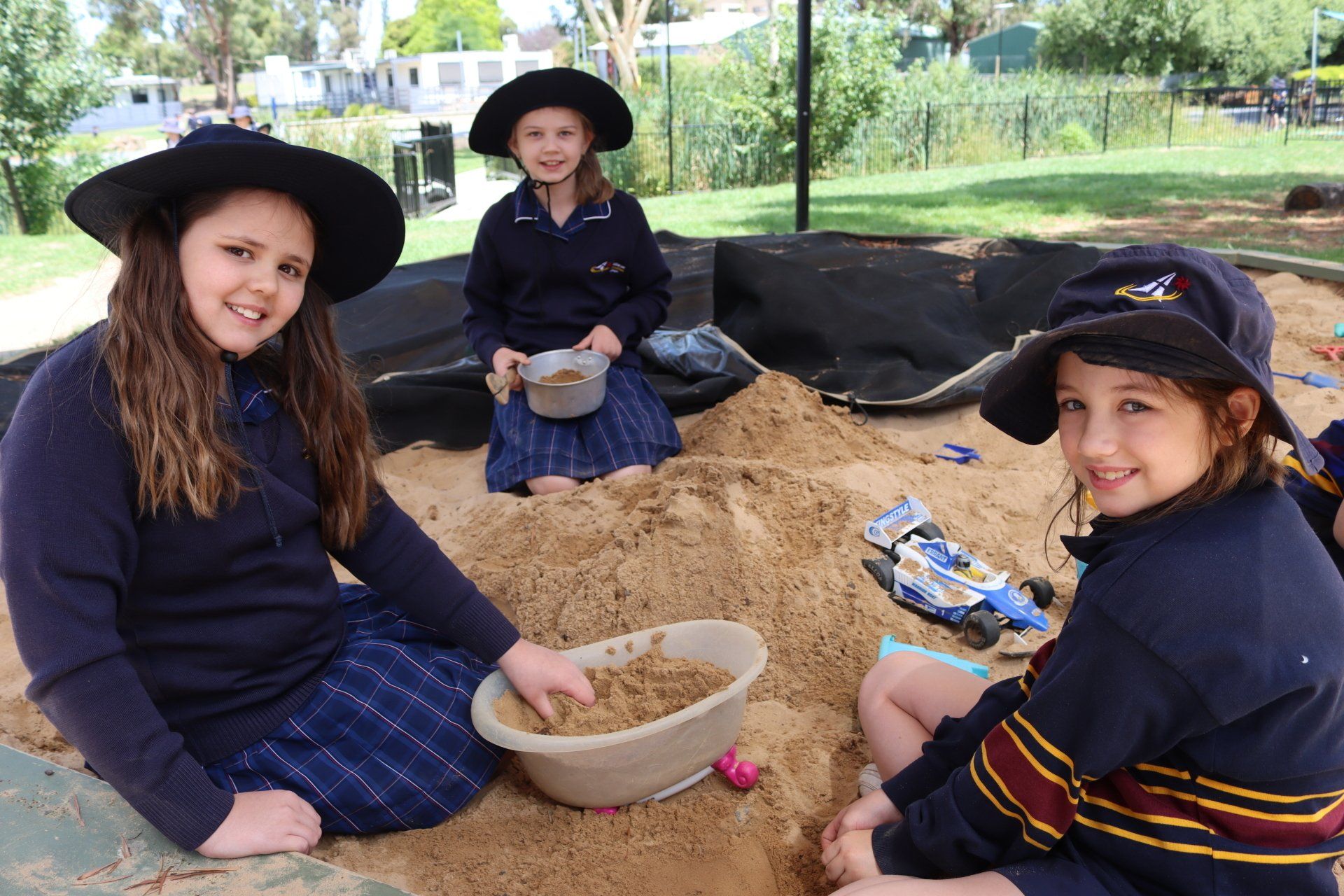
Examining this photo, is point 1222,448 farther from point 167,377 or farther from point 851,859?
point 167,377

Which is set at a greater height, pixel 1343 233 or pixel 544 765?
pixel 1343 233

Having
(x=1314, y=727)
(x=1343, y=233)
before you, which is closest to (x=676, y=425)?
(x=1314, y=727)

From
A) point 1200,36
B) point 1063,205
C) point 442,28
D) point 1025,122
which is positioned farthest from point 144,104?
point 1063,205

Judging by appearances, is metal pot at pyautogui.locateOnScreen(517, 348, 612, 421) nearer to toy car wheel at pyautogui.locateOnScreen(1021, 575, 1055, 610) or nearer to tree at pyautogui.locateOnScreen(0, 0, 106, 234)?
toy car wheel at pyautogui.locateOnScreen(1021, 575, 1055, 610)

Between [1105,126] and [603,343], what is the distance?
1776 cm

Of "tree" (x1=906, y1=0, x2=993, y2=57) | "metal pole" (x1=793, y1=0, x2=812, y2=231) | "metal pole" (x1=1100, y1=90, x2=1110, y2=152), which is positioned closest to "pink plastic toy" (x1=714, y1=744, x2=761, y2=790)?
"metal pole" (x1=793, y1=0, x2=812, y2=231)

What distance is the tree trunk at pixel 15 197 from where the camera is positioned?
1216 centimetres

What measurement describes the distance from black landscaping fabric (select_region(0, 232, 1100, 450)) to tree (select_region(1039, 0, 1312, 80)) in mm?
32462

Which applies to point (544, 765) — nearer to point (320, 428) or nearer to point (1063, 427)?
point (320, 428)

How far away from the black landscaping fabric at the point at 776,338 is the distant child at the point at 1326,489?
6.26 feet

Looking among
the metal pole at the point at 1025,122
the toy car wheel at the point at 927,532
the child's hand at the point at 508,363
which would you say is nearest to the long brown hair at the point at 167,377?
the toy car wheel at the point at 927,532

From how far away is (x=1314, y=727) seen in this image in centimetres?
128

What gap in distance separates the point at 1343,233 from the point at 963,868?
8171 millimetres

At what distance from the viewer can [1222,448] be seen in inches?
54.1
